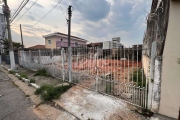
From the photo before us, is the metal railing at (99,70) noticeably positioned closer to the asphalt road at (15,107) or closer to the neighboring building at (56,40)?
the asphalt road at (15,107)

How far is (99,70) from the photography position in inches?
180

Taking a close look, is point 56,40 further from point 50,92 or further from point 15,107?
point 15,107

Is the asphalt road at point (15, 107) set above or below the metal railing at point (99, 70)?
below

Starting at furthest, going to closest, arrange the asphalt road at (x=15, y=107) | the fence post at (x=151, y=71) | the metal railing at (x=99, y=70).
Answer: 1. the metal railing at (x=99, y=70)
2. the asphalt road at (x=15, y=107)
3. the fence post at (x=151, y=71)

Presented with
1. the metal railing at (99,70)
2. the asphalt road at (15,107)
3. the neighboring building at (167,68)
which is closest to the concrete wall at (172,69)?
the neighboring building at (167,68)

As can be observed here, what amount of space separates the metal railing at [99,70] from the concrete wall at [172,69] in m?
0.43

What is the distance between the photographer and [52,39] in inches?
771

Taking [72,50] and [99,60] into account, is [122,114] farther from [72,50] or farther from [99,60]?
[72,50]

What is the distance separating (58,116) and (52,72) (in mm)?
4157

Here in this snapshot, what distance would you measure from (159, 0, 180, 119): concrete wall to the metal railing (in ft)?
1.41

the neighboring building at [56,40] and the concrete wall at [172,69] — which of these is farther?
the neighboring building at [56,40]

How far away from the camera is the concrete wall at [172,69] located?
2.13m

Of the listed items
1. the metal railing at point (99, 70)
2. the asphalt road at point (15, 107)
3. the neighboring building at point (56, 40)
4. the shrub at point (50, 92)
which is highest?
the neighboring building at point (56, 40)

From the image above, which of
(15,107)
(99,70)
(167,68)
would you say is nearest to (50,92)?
(15,107)
